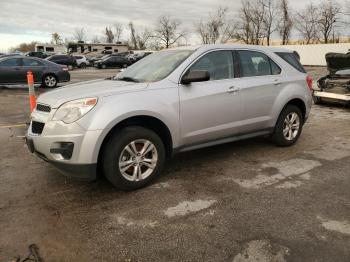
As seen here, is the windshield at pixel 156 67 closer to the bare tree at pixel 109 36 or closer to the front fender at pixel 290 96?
the front fender at pixel 290 96

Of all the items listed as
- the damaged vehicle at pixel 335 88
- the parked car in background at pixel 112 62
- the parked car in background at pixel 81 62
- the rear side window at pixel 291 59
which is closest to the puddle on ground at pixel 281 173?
the rear side window at pixel 291 59

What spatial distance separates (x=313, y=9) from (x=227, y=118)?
5089 cm

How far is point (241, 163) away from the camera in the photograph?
17.9 ft

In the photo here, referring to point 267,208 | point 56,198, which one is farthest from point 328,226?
point 56,198

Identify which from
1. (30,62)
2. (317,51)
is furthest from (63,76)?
(317,51)

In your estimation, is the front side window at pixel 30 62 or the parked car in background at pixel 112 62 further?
the parked car in background at pixel 112 62

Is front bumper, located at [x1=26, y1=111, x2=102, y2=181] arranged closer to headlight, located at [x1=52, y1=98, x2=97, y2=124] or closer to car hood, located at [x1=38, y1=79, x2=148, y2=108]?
headlight, located at [x1=52, y1=98, x2=97, y2=124]

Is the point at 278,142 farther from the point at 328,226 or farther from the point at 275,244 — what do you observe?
the point at 275,244

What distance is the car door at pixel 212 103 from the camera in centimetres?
474

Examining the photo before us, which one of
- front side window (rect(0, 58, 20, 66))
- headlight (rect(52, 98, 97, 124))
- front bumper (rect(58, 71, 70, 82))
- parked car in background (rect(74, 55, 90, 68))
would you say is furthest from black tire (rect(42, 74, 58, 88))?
parked car in background (rect(74, 55, 90, 68))

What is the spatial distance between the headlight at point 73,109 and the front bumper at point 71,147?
0.22 ft

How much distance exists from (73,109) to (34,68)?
1297 cm

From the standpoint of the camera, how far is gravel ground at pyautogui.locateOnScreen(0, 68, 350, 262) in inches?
126

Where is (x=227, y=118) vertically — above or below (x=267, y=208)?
above
